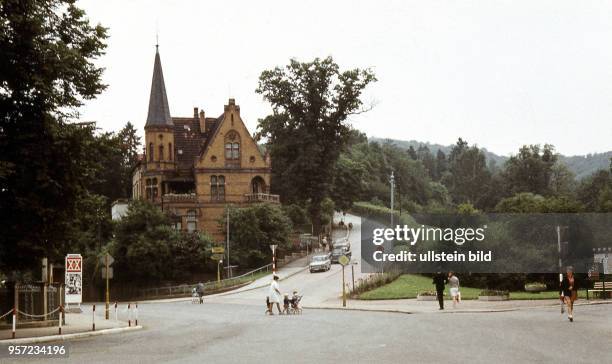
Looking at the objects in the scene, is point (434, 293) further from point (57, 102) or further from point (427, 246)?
point (57, 102)

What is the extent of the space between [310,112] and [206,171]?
36.8 feet

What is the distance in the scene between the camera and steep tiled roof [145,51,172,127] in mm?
87375

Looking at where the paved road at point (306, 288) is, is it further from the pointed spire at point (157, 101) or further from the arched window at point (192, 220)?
the pointed spire at point (157, 101)

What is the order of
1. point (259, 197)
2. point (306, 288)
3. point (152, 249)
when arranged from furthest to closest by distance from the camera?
point (259, 197), point (152, 249), point (306, 288)

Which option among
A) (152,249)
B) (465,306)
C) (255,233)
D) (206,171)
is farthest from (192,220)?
(465,306)

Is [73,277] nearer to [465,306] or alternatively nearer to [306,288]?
[465,306]

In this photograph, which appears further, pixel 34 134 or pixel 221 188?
pixel 221 188

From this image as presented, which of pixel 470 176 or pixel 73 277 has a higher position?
pixel 470 176

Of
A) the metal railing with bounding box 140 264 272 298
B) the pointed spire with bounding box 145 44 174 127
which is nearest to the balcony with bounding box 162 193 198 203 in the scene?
the pointed spire with bounding box 145 44 174 127

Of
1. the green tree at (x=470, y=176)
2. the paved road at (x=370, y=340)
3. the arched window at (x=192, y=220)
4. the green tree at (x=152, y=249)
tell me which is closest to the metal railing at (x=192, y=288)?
the green tree at (x=152, y=249)

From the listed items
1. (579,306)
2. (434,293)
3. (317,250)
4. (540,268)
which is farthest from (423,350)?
(317,250)

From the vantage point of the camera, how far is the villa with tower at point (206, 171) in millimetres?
86438

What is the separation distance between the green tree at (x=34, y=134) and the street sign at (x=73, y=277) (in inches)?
295

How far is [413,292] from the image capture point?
52.3 metres
